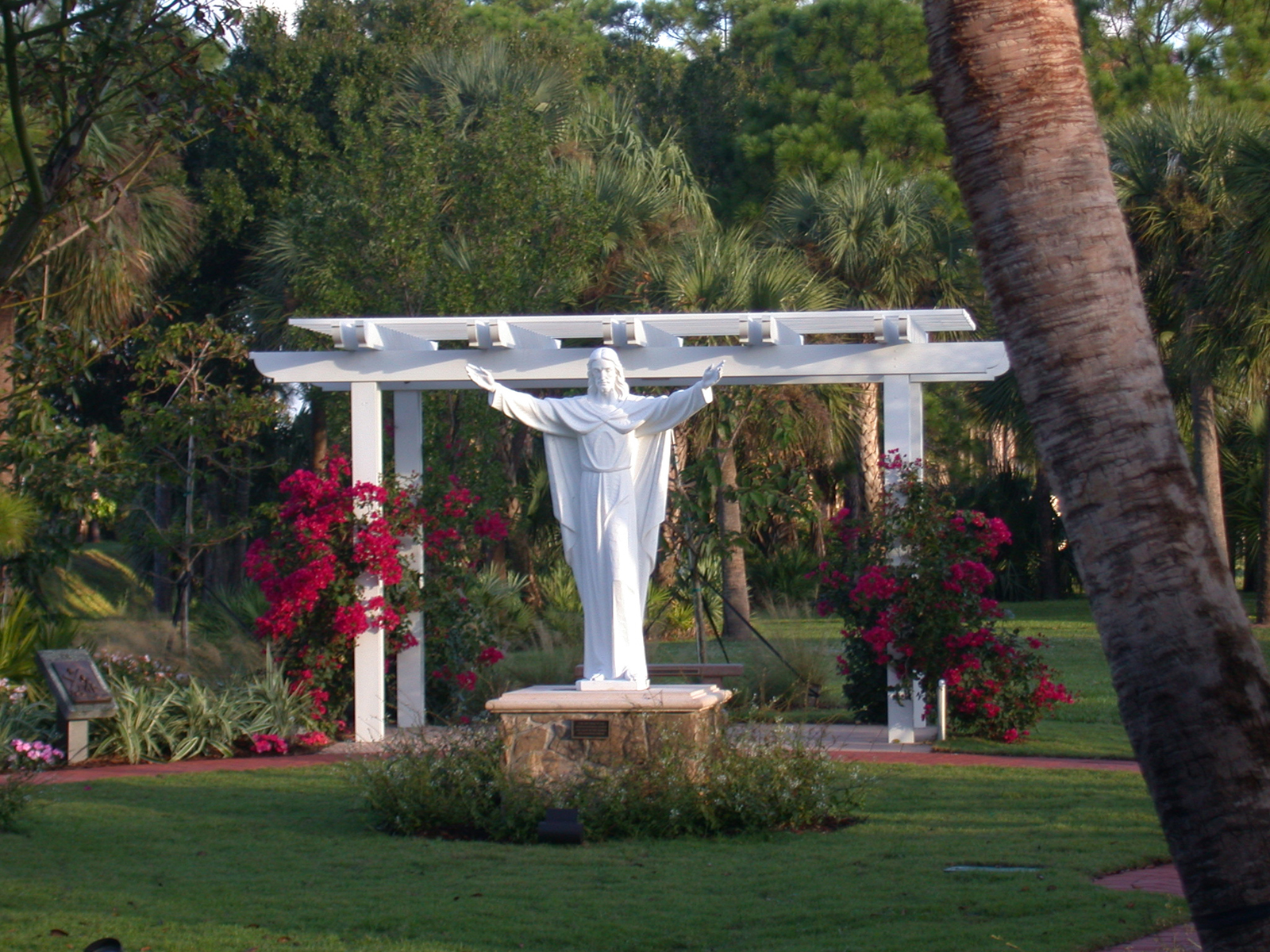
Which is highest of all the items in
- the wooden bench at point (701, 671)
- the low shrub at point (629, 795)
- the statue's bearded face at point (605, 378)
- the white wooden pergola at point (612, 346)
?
the white wooden pergola at point (612, 346)

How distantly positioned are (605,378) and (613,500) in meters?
0.76

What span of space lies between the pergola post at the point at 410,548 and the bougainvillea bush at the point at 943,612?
3.44 m

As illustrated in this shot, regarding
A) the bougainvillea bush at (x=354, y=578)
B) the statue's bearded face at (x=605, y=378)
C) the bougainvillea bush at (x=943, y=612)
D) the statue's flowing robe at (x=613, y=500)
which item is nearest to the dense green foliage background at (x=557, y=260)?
the bougainvillea bush at (x=943, y=612)

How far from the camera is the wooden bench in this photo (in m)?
11.3

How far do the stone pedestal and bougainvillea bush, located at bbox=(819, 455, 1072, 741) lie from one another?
294cm

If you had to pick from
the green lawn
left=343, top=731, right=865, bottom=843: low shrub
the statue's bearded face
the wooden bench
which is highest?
the statue's bearded face

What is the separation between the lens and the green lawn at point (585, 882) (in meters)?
5.30

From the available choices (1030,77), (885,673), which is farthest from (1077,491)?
(885,673)

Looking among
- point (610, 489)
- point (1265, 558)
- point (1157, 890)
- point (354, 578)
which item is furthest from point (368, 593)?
point (1265, 558)

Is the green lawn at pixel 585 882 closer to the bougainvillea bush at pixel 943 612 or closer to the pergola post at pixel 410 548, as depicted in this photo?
the bougainvillea bush at pixel 943 612

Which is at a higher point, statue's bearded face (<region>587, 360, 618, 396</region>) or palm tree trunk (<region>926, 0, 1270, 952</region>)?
statue's bearded face (<region>587, 360, 618, 396</region>)

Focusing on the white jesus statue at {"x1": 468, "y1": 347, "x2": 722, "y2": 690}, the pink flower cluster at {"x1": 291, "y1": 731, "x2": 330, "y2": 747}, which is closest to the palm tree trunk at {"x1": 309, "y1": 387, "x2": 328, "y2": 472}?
the pink flower cluster at {"x1": 291, "y1": 731, "x2": 330, "y2": 747}

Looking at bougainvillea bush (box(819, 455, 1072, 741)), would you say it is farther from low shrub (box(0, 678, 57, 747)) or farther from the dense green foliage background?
low shrub (box(0, 678, 57, 747))

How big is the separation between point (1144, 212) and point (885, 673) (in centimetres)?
1058
